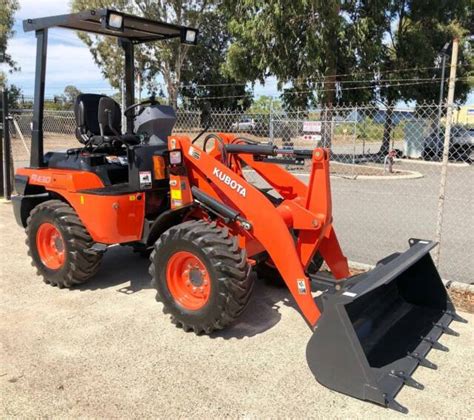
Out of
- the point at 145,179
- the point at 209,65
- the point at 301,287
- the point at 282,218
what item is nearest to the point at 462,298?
the point at 301,287

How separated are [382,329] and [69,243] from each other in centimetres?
296

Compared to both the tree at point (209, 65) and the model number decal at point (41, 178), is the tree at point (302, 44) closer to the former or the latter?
the model number decal at point (41, 178)

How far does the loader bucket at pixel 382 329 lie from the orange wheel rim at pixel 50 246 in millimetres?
3028

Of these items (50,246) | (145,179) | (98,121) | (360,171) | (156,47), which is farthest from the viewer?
(156,47)

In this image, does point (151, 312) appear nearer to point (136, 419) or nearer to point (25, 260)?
point (136, 419)

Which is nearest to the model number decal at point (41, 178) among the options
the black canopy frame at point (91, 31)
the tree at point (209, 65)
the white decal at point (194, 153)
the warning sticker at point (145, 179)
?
the black canopy frame at point (91, 31)

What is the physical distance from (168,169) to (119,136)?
64cm

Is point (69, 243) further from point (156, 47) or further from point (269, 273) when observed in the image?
point (156, 47)

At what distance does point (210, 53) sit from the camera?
36.7m

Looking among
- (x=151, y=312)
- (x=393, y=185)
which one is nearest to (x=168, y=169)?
(x=151, y=312)

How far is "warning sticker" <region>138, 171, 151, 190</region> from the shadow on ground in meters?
1.14

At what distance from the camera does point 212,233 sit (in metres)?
3.94

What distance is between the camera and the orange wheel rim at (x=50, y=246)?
16.8ft

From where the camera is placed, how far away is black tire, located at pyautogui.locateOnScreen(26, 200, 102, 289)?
4.76 m
